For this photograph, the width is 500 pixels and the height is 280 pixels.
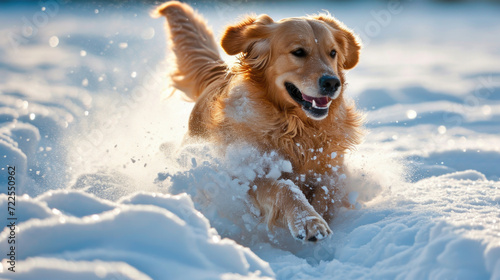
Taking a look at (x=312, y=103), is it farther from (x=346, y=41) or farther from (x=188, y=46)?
(x=188, y=46)

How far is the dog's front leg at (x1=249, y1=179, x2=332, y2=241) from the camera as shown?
2516 mm

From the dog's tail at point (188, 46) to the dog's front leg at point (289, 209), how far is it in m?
1.63

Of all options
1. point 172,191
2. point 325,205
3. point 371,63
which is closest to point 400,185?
point 325,205

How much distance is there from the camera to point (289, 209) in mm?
2684

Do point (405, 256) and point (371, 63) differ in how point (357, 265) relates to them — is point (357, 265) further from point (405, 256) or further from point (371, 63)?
point (371, 63)

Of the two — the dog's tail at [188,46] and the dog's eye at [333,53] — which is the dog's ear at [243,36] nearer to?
the dog's eye at [333,53]

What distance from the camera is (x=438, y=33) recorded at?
14.9 m

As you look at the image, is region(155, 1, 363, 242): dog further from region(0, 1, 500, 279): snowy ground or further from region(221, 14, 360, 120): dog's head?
region(0, 1, 500, 279): snowy ground

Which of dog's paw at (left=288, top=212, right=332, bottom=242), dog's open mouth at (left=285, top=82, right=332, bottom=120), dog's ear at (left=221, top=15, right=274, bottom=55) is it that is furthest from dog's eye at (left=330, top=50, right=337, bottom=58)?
dog's paw at (left=288, top=212, right=332, bottom=242)

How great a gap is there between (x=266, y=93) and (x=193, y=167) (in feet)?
2.28

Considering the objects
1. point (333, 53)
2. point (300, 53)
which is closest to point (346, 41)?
point (333, 53)

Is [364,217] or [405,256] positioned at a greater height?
[364,217]

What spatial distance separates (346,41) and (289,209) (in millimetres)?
1479

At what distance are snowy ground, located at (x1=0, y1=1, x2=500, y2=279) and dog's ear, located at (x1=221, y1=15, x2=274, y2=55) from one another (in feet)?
0.65
